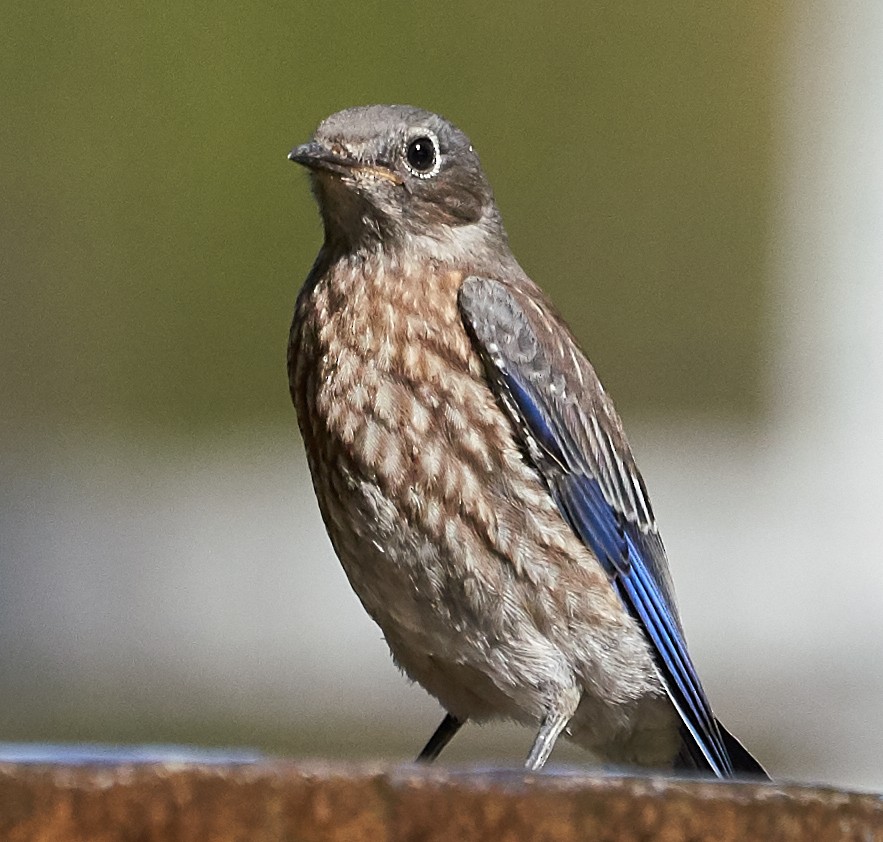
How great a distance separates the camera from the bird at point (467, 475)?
275 cm

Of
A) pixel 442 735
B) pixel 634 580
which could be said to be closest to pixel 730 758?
pixel 634 580

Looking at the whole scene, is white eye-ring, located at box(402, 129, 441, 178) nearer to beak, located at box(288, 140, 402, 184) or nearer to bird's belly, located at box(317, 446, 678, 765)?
beak, located at box(288, 140, 402, 184)

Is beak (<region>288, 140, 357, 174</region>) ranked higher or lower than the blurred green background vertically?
higher

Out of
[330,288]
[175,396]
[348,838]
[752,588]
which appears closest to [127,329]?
[175,396]

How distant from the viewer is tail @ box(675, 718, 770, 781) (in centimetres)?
303

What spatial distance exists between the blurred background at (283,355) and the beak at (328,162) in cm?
263

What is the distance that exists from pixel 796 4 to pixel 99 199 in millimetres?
2501

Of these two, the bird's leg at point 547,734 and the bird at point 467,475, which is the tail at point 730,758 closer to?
the bird at point 467,475

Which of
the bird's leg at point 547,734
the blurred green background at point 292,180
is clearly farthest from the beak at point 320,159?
the blurred green background at point 292,180

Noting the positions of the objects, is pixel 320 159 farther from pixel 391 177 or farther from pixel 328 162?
pixel 391 177

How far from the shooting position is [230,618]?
6008 mm

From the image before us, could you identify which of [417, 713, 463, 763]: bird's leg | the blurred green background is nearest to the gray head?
[417, 713, 463, 763]: bird's leg

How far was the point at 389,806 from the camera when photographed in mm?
1343

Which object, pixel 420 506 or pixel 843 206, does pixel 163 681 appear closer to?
pixel 843 206
